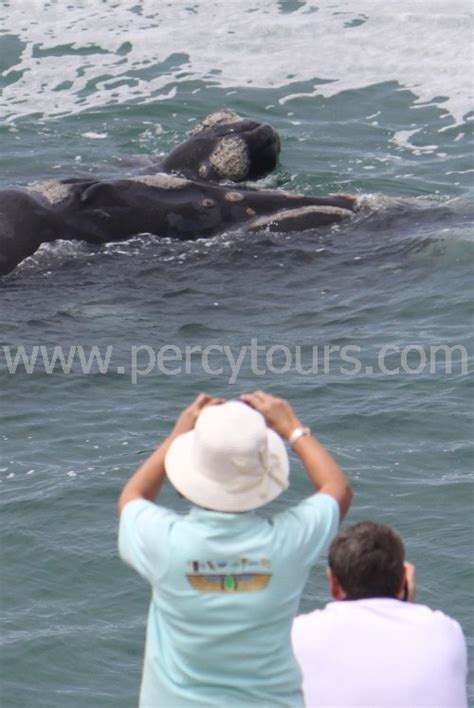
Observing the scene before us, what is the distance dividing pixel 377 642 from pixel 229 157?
9345 millimetres

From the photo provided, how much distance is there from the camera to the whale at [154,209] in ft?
39.7

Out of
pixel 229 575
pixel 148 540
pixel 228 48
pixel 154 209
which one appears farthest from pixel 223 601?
pixel 228 48

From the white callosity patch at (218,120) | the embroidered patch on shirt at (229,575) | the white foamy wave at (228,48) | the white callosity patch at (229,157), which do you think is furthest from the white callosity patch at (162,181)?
the embroidered patch on shirt at (229,575)

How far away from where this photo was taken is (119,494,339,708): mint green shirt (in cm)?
437

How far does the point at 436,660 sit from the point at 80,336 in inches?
263

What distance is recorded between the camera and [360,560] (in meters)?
4.56

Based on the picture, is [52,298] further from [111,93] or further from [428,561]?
[111,93]

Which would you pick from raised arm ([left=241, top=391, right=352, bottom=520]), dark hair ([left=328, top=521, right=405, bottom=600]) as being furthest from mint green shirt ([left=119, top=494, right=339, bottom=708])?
raised arm ([left=241, top=391, right=352, bottom=520])

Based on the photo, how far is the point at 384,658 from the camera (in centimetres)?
452

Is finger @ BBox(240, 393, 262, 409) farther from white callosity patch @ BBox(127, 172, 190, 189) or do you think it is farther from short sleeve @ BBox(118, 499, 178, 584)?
white callosity patch @ BBox(127, 172, 190, 189)

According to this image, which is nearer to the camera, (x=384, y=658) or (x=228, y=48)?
(x=384, y=658)

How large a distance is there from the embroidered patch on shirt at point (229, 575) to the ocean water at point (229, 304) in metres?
2.41

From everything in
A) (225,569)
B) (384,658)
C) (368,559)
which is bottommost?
(384,658)

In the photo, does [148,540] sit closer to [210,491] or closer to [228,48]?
[210,491]
